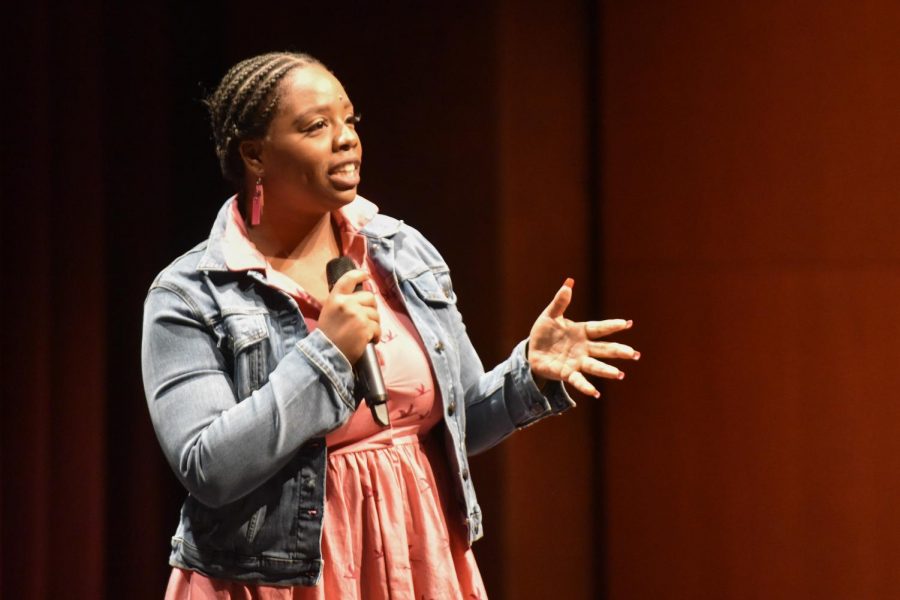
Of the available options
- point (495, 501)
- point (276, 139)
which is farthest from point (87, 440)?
point (276, 139)

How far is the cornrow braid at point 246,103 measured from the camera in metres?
1.71

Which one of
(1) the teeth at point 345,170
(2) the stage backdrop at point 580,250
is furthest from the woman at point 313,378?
(2) the stage backdrop at point 580,250

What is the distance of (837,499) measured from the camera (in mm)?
2742

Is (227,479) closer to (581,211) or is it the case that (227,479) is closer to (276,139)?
(276,139)

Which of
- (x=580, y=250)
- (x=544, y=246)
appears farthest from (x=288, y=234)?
(x=580, y=250)

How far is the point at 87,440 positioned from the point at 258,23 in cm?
117

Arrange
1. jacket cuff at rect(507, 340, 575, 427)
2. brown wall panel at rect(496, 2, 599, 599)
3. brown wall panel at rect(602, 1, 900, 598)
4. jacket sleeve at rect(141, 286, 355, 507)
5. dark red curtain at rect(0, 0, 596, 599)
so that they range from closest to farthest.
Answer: jacket sleeve at rect(141, 286, 355, 507), jacket cuff at rect(507, 340, 575, 427), brown wall panel at rect(602, 1, 900, 598), dark red curtain at rect(0, 0, 596, 599), brown wall panel at rect(496, 2, 599, 599)

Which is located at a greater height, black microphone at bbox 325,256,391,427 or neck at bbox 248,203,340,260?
neck at bbox 248,203,340,260

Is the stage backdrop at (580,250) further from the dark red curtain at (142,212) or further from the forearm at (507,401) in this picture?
the forearm at (507,401)

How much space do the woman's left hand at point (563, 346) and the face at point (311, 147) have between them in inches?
13.2

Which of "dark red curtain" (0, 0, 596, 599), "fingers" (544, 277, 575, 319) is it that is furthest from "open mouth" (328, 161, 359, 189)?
"dark red curtain" (0, 0, 596, 599)

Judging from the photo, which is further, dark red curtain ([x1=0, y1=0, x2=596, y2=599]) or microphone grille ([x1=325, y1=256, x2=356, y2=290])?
dark red curtain ([x1=0, y1=0, x2=596, y2=599])

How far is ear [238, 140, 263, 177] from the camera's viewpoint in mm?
1733

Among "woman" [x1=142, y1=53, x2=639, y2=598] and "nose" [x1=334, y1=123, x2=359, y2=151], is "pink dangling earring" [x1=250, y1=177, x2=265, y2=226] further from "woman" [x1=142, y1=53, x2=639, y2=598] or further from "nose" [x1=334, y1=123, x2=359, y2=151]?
"nose" [x1=334, y1=123, x2=359, y2=151]
